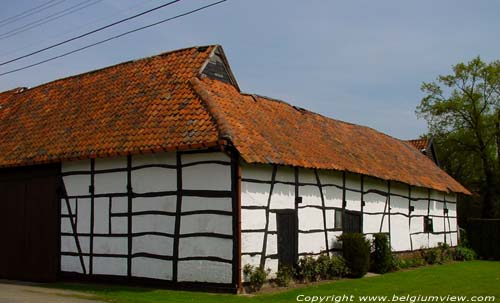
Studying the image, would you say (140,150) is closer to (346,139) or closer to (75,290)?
(75,290)

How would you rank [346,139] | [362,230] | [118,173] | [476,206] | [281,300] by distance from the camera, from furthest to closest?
[476,206] → [346,139] → [362,230] → [118,173] → [281,300]

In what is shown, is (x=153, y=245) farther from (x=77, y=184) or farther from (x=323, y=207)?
(x=323, y=207)

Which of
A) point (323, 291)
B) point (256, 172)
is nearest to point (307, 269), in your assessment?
point (323, 291)

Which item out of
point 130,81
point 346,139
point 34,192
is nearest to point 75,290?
point 34,192

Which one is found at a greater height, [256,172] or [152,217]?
[256,172]

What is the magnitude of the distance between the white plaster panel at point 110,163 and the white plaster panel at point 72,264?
104 inches

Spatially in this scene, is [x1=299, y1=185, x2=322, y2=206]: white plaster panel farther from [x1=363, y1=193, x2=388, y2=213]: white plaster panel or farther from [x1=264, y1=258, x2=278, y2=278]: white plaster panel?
[x1=363, y1=193, x2=388, y2=213]: white plaster panel

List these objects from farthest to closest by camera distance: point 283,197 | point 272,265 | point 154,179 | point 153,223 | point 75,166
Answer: point 75,166, point 283,197, point 272,265, point 154,179, point 153,223

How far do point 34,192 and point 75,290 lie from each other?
15.0 ft

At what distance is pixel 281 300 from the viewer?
13484 millimetres

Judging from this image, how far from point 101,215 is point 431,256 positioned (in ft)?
50.0

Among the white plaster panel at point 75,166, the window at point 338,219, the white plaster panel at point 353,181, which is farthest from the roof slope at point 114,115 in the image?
the white plaster panel at point 353,181

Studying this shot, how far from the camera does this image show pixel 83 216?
1712 cm

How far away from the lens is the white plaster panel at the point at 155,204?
50.3 feet
